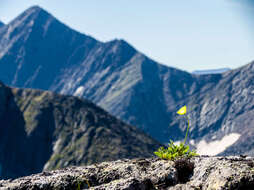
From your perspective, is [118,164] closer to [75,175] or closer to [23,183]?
[75,175]

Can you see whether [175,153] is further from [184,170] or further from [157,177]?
[157,177]

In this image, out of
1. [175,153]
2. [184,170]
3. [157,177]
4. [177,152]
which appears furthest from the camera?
[177,152]

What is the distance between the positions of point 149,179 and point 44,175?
345cm

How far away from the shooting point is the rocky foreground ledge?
817cm

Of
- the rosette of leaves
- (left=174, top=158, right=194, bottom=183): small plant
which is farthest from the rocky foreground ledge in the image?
the rosette of leaves

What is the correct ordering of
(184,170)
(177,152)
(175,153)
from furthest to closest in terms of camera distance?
1. (177,152)
2. (175,153)
3. (184,170)

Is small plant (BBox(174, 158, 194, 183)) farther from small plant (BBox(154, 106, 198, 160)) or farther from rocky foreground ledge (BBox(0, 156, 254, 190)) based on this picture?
small plant (BBox(154, 106, 198, 160))

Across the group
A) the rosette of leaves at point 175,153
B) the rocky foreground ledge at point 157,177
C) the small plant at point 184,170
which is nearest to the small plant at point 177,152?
the rosette of leaves at point 175,153

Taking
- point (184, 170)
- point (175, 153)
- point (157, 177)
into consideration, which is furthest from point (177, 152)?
point (157, 177)

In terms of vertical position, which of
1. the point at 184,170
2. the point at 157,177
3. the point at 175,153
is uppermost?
the point at 175,153

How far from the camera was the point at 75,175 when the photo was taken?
9.73 meters

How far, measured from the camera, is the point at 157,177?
9219 millimetres

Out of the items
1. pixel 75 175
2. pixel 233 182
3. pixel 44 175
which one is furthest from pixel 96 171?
pixel 233 182

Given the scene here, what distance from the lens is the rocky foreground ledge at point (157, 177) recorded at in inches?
322
